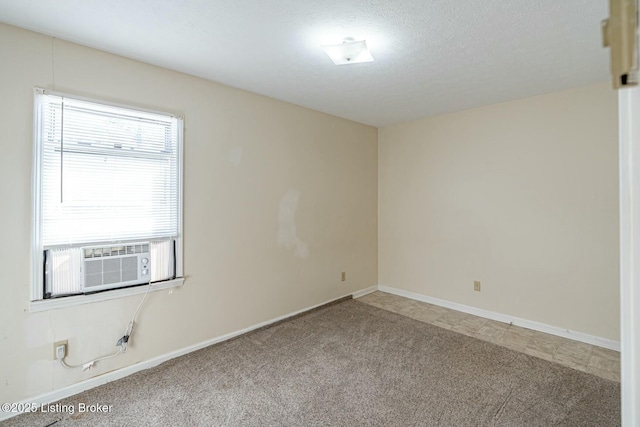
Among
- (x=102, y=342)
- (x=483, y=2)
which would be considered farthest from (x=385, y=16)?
(x=102, y=342)

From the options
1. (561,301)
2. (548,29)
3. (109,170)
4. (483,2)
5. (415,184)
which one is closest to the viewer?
(483,2)

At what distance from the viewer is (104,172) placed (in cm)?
225

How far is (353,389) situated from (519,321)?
7.33 ft

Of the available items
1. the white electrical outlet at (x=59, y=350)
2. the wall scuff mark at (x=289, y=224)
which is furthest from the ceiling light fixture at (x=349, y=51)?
the white electrical outlet at (x=59, y=350)

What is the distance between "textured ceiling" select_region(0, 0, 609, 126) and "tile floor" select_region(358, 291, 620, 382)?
8.05 ft

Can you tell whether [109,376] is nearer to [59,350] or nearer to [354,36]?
[59,350]

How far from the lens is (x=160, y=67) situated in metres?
2.52

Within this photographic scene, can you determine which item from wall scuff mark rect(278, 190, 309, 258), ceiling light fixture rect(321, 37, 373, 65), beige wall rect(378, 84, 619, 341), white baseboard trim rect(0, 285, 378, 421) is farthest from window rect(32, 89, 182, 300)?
beige wall rect(378, 84, 619, 341)

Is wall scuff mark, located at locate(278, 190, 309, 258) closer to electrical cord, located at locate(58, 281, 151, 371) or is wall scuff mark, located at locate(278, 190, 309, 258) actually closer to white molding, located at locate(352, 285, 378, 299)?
white molding, located at locate(352, 285, 378, 299)

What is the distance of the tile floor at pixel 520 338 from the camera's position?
255 cm

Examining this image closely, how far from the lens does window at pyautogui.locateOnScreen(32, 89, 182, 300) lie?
6.73 feet

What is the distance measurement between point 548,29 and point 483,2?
61cm

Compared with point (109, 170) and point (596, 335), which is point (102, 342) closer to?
point (109, 170)

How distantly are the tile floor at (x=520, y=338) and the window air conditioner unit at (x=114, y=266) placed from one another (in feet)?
8.99
